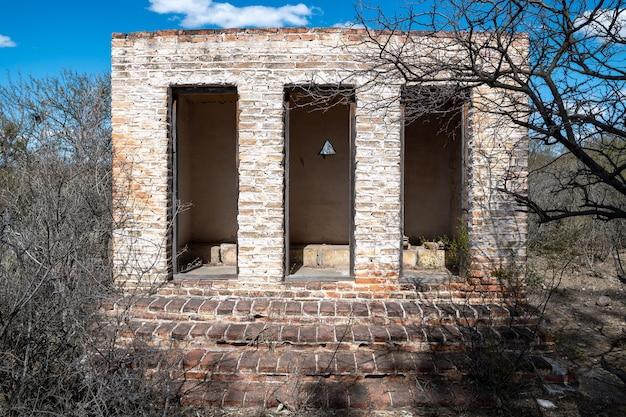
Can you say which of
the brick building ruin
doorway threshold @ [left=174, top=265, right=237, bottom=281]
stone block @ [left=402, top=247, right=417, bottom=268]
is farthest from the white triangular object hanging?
doorway threshold @ [left=174, top=265, right=237, bottom=281]

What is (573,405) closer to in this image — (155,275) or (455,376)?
(455,376)

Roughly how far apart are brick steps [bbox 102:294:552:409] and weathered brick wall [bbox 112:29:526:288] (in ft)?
1.60

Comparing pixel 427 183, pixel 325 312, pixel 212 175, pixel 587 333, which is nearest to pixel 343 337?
pixel 325 312

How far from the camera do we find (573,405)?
356 cm

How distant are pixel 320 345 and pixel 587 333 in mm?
3621

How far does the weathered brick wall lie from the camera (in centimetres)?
480

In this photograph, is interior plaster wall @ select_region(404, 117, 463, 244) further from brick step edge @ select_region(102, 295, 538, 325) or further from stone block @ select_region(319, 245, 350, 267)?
brick step edge @ select_region(102, 295, 538, 325)

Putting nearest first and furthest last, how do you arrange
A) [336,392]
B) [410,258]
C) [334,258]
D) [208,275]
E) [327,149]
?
[336,392], [208,275], [410,258], [334,258], [327,149]

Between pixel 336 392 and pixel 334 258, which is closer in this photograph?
pixel 336 392

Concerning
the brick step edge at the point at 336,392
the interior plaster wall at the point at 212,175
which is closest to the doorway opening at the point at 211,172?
the interior plaster wall at the point at 212,175

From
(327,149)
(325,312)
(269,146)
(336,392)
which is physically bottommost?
(336,392)

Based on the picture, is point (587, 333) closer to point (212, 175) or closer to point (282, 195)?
point (282, 195)

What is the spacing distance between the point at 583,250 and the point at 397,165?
5.95 meters

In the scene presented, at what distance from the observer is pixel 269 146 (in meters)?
4.88
